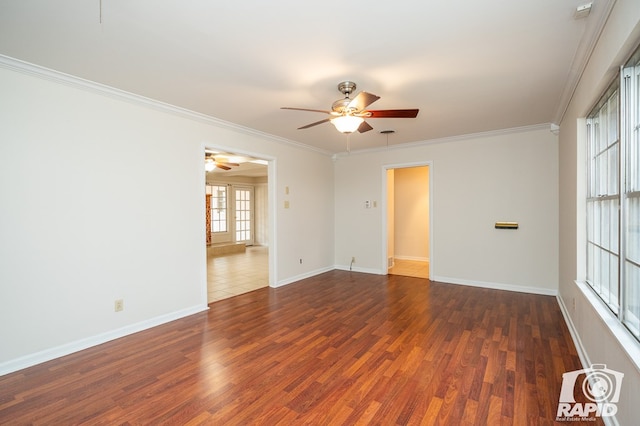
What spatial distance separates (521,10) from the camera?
1868 mm

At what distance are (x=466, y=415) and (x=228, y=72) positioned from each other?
3199mm

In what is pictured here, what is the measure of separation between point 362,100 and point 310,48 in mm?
597

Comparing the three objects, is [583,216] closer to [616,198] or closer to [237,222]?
[616,198]

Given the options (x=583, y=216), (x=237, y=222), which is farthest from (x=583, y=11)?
(x=237, y=222)

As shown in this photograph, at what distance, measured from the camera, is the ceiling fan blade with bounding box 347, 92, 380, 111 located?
8.05 ft

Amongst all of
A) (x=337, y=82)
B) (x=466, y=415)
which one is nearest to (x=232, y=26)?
(x=337, y=82)

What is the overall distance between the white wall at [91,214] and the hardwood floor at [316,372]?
298mm

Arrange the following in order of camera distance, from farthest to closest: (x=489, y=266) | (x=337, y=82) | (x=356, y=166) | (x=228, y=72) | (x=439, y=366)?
(x=356, y=166) → (x=489, y=266) → (x=337, y=82) → (x=228, y=72) → (x=439, y=366)

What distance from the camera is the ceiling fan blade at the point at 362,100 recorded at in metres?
2.45

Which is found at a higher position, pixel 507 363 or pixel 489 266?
pixel 489 266

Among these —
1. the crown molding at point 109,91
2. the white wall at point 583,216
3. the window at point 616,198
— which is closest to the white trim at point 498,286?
the white wall at point 583,216

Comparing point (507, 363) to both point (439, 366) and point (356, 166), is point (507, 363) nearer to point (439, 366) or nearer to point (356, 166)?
point (439, 366)

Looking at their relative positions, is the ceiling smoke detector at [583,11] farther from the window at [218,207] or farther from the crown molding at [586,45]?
the window at [218,207]

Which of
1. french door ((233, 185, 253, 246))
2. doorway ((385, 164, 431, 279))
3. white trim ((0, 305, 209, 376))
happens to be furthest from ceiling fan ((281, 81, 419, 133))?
french door ((233, 185, 253, 246))
